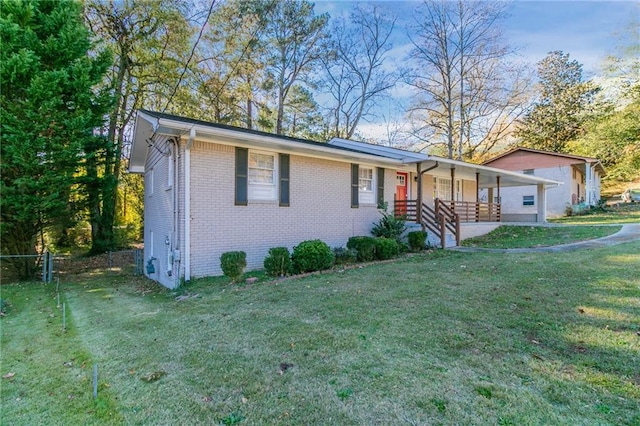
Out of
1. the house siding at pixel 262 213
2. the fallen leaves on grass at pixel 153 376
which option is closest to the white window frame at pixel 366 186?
the house siding at pixel 262 213

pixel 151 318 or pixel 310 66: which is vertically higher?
pixel 310 66

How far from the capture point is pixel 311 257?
8.05 m

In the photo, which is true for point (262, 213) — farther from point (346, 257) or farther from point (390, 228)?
point (390, 228)

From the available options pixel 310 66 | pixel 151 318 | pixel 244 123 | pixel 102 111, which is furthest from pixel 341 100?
pixel 151 318

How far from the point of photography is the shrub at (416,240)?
36.4 ft

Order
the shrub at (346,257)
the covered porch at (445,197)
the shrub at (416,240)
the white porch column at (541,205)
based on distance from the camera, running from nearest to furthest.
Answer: the shrub at (346,257) < the shrub at (416,240) < the covered porch at (445,197) < the white porch column at (541,205)

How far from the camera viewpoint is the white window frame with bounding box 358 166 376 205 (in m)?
11.9

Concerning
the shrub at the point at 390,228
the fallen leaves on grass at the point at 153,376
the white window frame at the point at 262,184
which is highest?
the white window frame at the point at 262,184

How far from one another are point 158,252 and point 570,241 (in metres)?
13.9

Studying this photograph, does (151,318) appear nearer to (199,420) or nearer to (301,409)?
(199,420)

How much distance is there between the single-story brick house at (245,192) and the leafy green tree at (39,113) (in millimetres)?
2001

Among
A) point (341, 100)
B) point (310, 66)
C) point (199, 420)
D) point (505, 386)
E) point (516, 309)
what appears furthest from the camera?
point (341, 100)

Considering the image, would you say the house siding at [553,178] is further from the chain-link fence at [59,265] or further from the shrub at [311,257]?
the chain-link fence at [59,265]

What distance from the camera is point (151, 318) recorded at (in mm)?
5371
